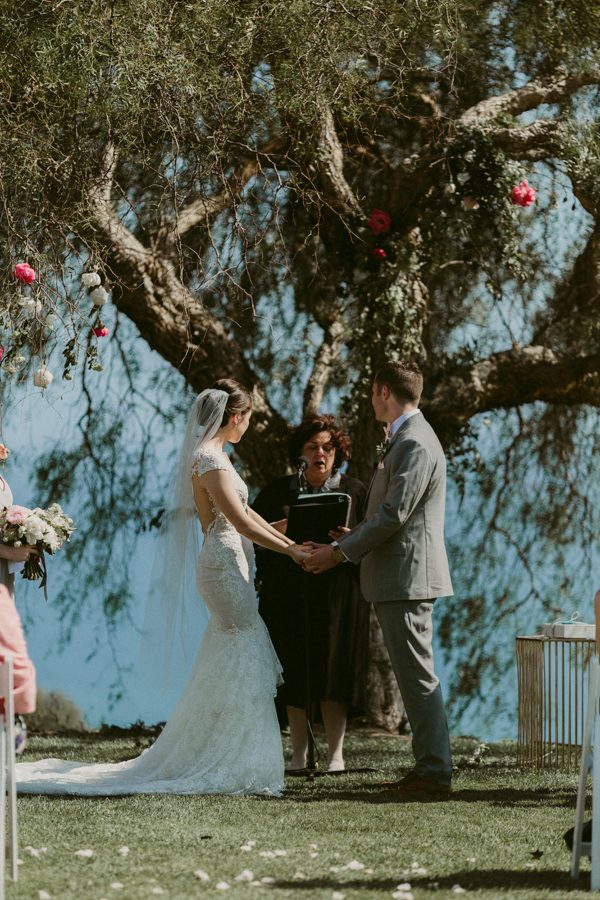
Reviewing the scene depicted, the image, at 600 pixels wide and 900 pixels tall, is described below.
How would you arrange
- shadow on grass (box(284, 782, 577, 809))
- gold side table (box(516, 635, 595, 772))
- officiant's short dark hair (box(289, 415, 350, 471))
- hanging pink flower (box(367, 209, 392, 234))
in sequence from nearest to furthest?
shadow on grass (box(284, 782, 577, 809)), officiant's short dark hair (box(289, 415, 350, 471)), gold side table (box(516, 635, 595, 772)), hanging pink flower (box(367, 209, 392, 234))

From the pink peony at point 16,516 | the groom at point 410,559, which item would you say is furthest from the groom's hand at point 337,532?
the pink peony at point 16,516

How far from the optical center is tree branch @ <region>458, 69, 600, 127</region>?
24.8 feet

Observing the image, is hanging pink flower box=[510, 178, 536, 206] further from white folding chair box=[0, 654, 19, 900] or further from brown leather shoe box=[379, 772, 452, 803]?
white folding chair box=[0, 654, 19, 900]

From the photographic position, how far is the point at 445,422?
7.98m

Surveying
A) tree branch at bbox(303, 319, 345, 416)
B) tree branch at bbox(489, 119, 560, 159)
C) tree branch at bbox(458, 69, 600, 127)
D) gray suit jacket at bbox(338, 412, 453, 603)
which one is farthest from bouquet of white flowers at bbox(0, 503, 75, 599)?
tree branch at bbox(458, 69, 600, 127)

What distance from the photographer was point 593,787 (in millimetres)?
3334

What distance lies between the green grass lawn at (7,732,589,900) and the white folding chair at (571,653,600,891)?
0.07 m

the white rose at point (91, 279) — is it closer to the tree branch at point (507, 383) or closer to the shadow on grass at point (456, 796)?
the shadow on grass at point (456, 796)

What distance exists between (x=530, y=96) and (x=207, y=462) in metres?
3.88

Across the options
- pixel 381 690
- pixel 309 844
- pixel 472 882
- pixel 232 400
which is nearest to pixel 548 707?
pixel 381 690

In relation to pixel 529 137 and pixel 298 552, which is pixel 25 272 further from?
pixel 529 137

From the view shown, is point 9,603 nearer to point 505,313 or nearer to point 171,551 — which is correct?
point 171,551

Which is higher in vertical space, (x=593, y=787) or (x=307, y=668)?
(x=307, y=668)

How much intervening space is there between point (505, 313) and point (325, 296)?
1255 mm
